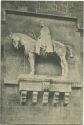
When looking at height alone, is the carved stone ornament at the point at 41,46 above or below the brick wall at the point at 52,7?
below

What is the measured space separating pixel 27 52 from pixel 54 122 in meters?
1.59

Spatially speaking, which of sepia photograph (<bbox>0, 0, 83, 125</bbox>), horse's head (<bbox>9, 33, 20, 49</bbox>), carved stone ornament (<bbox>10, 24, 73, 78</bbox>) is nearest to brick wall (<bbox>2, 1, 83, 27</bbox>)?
sepia photograph (<bbox>0, 0, 83, 125</bbox>)

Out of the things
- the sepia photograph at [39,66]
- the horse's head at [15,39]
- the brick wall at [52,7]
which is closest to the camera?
the sepia photograph at [39,66]

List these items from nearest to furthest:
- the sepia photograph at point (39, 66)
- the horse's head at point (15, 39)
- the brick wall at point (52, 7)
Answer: the sepia photograph at point (39, 66)
the horse's head at point (15, 39)
the brick wall at point (52, 7)

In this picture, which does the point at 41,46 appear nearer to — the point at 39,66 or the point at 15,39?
the point at 39,66

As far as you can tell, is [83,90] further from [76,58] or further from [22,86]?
[22,86]

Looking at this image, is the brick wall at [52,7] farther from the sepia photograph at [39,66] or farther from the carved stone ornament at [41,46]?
the carved stone ornament at [41,46]

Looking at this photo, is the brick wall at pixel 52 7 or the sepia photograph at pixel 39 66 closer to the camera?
the sepia photograph at pixel 39 66

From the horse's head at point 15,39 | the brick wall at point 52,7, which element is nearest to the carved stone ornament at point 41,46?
the horse's head at point 15,39

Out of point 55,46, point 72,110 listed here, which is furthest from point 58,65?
point 72,110

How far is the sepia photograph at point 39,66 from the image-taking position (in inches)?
367

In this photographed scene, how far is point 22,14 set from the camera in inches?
385

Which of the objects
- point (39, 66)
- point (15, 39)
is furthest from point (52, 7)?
point (39, 66)

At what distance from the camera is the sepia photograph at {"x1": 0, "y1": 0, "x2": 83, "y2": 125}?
30.6 ft
